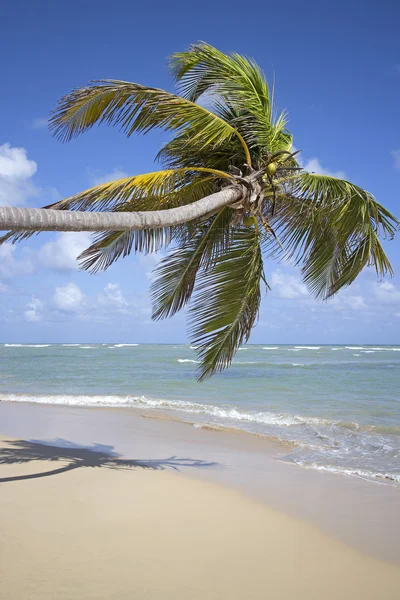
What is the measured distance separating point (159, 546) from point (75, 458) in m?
3.74

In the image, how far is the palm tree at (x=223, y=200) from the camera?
5.65 m

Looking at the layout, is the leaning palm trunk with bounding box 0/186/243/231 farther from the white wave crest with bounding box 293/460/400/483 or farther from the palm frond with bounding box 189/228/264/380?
the white wave crest with bounding box 293/460/400/483

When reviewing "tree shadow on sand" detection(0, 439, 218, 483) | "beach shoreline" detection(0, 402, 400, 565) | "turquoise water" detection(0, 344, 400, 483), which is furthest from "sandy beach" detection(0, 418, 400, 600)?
"turquoise water" detection(0, 344, 400, 483)

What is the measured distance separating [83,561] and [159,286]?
4.13 m

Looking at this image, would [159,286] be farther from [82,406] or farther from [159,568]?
[82,406]

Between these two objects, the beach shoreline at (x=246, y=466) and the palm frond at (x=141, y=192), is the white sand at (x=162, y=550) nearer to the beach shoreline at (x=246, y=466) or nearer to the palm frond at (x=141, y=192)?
the beach shoreline at (x=246, y=466)

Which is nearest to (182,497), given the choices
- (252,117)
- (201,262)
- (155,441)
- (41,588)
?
(41,588)

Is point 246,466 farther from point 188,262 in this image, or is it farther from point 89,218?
point 89,218

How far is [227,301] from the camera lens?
659 cm

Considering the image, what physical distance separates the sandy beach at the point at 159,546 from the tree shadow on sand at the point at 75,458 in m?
0.61

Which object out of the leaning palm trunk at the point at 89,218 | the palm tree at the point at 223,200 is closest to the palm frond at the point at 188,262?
the palm tree at the point at 223,200

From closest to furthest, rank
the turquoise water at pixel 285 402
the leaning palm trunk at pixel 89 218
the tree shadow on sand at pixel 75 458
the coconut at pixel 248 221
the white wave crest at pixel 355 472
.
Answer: the leaning palm trunk at pixel 89 218
the coconut at pixel 248 221
the tree shadow on sand at pixel 75 458
the white wave crest at pixel 355 472
the turquoise water at pixel 285 402

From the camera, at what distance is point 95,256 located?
23.4ft

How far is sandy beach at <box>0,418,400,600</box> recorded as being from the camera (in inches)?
142
